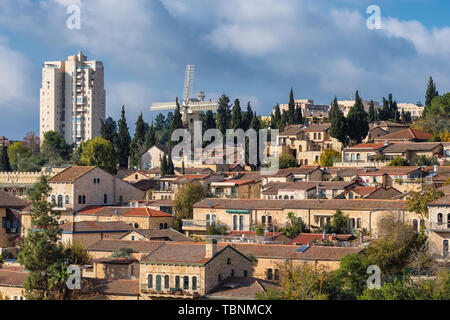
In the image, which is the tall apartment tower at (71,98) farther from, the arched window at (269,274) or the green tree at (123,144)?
the arched window at (269,274)

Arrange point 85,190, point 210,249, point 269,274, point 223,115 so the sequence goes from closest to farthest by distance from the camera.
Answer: point 210,249 < point 269,274 < point 85,190 < point 223,115

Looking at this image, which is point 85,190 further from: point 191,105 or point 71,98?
point 71,98

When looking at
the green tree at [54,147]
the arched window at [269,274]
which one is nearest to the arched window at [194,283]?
the arched window at [269,274]

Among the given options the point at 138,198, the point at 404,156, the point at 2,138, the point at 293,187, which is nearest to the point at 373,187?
the point at 293,187

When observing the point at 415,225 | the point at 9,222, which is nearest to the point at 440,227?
the point at 415,225
